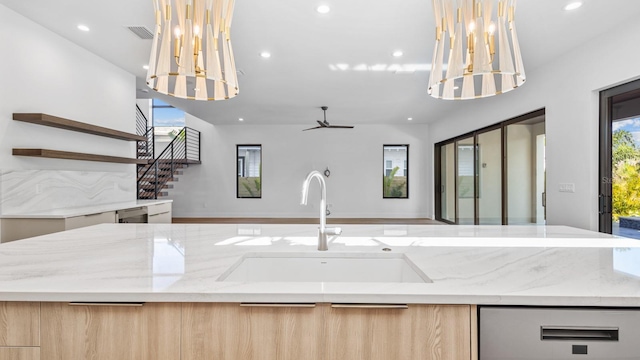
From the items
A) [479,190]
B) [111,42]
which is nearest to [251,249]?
[111,42]

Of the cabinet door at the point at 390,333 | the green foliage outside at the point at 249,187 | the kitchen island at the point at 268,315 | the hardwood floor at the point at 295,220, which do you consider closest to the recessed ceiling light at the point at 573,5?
the kitchen island at the point at 268,315

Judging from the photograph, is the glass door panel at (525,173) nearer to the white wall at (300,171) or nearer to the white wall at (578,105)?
the white wall at (578,105)

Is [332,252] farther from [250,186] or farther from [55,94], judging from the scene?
[250,186]

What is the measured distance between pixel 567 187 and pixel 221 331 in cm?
440

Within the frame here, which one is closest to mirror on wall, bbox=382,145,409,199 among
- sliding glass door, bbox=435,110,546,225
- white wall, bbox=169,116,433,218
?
white wall, bbox=169,116,433,218

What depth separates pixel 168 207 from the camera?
4984 millimetres

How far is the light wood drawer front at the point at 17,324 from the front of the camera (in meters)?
0.92

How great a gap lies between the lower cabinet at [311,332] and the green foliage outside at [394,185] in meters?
8.33

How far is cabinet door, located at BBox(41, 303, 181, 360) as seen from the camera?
93cm

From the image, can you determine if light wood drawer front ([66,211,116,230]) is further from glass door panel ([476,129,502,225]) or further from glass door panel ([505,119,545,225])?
glass door panel ([476,129,502,225])

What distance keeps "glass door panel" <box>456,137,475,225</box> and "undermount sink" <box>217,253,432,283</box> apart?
5862 mm

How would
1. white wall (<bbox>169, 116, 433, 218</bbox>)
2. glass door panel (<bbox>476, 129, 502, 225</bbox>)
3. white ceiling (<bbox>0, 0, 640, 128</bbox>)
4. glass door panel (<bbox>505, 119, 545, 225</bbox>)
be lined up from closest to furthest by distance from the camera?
white ceiling (<bbox>0, 0, 640, 128</bbox>), glass door panel (<bbox>505, 119, 545, 225</bbox>), glass door panel (<bbox>476, 129, 502, 225</bbox>), white wall (<bbox>169, 116, 433, 218</bbox>)

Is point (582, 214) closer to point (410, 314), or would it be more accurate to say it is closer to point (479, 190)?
point (479, 190)

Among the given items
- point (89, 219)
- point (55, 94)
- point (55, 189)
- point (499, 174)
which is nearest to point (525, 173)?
point (499, 174)
